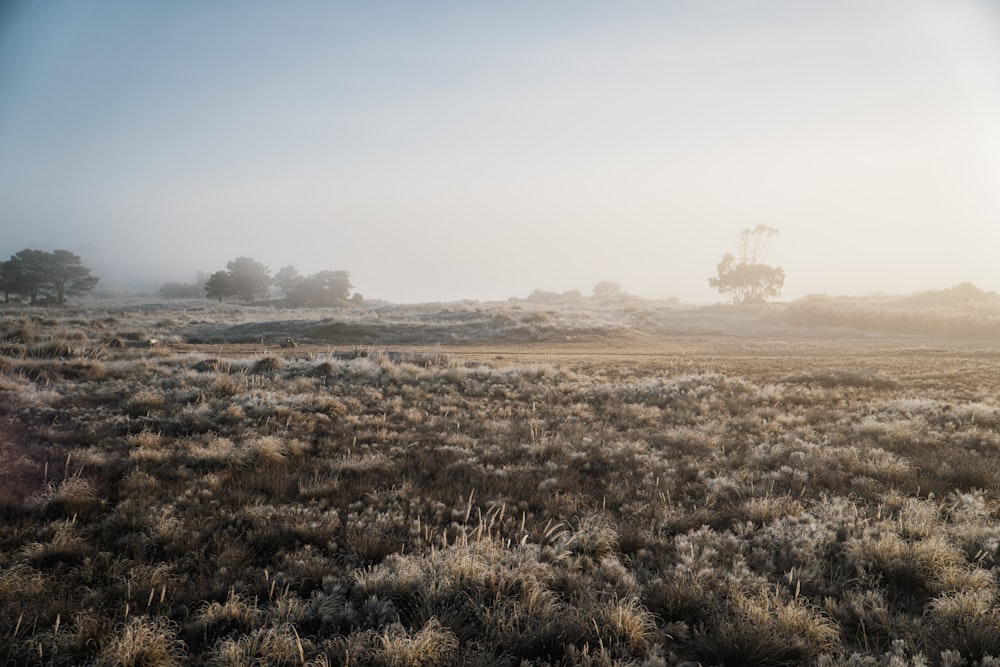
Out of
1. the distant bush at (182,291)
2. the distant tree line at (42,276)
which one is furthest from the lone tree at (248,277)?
the distant bush at (182,291)

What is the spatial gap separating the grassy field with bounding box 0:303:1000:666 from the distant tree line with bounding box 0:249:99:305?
76722 millimetres

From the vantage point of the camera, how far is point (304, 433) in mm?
9992

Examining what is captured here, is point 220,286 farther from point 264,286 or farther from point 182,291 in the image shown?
point 182,291

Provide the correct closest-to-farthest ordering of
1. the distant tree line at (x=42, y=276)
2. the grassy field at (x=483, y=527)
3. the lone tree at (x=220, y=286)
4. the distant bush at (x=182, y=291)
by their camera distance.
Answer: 1. the grassy field at (x=483, y=527)
2. the distant tree line at (x=42, y=276)
3. the lone tree at (x=220, y=286)
4. the distant bush at (x=182, y=291)

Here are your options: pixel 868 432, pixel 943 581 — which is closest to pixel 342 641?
pixel 943 581

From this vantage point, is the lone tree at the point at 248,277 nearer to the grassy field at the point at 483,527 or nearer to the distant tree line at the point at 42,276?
the distant tree line at the point at 42,276

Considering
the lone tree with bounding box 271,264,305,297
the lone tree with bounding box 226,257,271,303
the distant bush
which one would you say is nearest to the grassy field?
the lone tree with bounding box 226,257,271,303

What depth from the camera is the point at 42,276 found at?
68.3 metres

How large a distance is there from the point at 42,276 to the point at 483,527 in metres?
93.7

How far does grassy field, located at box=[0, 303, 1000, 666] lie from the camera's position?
3.99m

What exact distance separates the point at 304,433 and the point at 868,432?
12.9 meters

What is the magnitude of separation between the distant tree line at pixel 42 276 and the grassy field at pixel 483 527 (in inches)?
3021

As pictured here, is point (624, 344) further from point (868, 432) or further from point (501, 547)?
point (501, 547)

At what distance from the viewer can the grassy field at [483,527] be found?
399 cm
